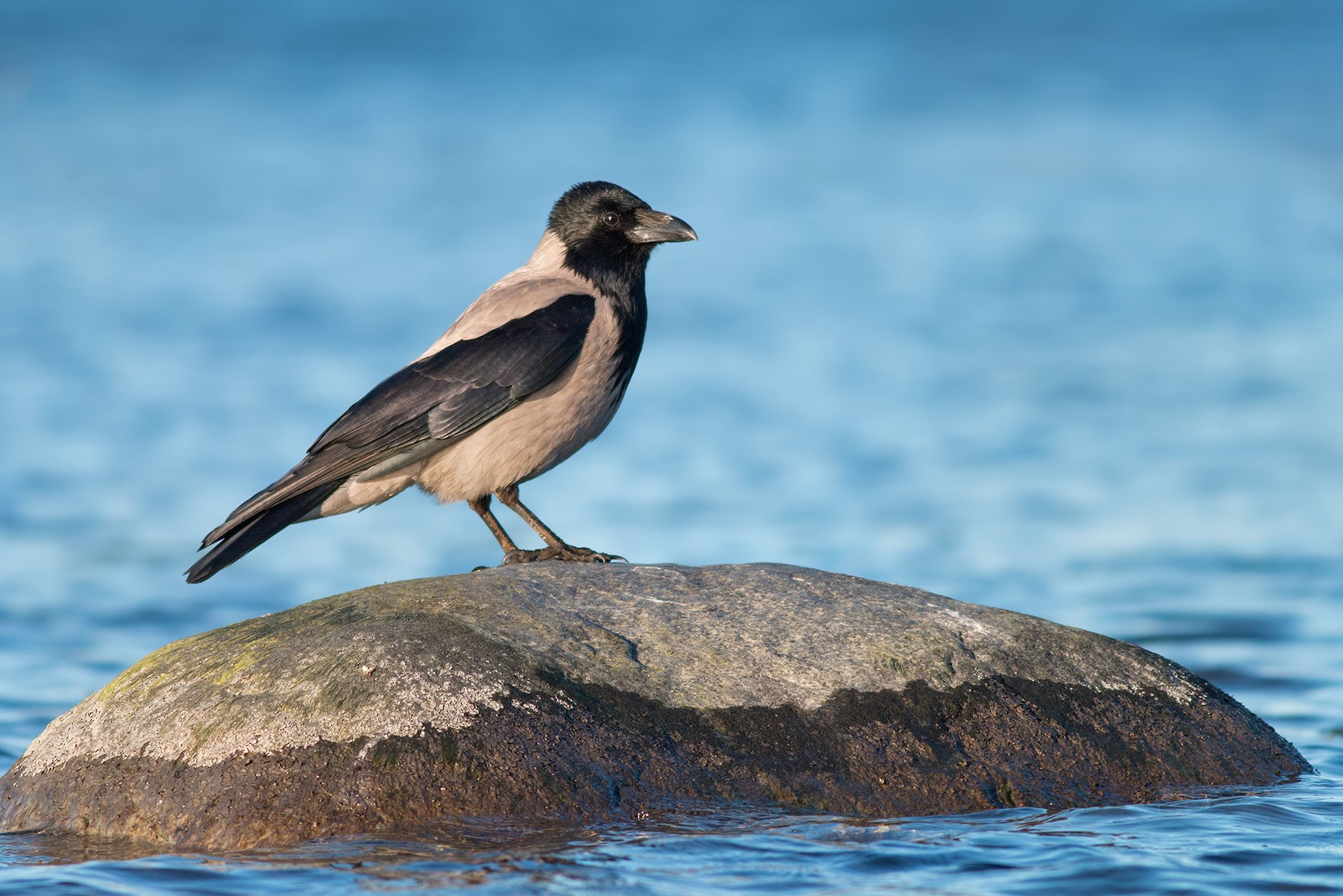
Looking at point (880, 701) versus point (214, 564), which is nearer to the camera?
point (880, 701)

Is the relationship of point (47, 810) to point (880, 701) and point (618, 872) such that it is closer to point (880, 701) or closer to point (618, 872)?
point (618, 872)

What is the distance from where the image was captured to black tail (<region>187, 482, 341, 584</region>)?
6.46 meters

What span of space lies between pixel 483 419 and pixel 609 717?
221 centimetres

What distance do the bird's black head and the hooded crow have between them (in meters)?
0.20

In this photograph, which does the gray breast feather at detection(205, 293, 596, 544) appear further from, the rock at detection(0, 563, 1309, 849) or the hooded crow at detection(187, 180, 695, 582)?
the rock at detection(0, 563, 1309, 849)

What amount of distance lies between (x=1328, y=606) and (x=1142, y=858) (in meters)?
6.32

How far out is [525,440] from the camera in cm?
694

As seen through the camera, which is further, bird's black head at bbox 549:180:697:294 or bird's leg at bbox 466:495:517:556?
bird's black head at bbox 549:180:697:294

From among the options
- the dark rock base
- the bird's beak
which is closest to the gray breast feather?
the bird's beak

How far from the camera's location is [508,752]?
4.90 metres

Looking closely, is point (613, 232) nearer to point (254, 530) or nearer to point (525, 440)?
point (525, 440)

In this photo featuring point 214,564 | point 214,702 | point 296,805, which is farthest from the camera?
point 214,564

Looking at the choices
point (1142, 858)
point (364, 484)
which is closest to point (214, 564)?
point (364, 484)

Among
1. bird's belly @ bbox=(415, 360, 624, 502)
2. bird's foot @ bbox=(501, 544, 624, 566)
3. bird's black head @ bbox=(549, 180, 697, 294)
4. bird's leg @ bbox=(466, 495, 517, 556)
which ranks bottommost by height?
bird's foot @ bbox=(501, 544, 624, 566)
